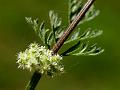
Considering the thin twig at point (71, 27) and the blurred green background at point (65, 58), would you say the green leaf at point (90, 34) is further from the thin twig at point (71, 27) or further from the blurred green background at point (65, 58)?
the blurred green background at point (65, 58)

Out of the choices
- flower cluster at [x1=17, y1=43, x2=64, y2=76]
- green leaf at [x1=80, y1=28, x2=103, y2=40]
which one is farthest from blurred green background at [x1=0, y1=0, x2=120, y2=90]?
flower cluster at [x1=17, y1=43, x2=64, y2=76]

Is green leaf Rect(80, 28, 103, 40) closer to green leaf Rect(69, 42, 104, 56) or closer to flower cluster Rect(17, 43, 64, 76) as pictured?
green leaf Rect(69, 42, 104, 56)

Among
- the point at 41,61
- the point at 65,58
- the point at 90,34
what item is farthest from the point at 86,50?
the point at 65,58

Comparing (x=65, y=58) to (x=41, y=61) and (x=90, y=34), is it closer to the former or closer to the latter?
(x=90, y=34)

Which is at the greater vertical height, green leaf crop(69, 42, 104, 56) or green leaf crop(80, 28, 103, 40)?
green leaf crop(80, 28, 103, 40)

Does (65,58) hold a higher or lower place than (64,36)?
higher
